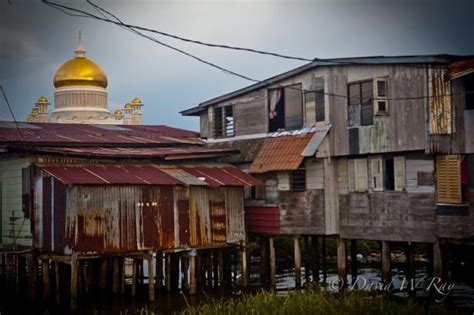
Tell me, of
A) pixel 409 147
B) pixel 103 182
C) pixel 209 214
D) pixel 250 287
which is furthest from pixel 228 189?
pixel 409 147

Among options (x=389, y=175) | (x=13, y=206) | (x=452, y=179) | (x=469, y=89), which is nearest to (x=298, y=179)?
(x=389, y=175)

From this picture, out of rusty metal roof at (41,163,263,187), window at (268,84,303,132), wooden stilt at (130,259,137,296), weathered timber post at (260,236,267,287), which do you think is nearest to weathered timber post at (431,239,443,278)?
window at (268,84,303,132)

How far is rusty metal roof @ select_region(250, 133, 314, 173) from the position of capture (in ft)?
86.2

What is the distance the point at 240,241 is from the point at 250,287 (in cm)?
166

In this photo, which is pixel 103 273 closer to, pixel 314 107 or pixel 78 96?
pixel 314 107

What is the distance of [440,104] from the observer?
22641 millimetres

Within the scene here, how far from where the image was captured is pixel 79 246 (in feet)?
77.2

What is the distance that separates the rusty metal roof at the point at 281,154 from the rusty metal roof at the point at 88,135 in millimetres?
4339

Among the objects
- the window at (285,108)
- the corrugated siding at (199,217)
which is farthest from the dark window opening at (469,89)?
the corrugated siding at (199,217)

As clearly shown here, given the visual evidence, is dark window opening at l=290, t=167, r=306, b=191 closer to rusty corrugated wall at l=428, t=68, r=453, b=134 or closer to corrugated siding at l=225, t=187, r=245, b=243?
corrugated siding at l=225, t=187, r=245, b=243

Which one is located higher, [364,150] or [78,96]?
[78,96]

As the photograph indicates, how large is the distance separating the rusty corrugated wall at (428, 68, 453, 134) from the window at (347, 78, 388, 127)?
1782mm

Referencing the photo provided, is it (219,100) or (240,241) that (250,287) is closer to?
(240,241)

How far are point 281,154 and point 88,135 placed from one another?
312 inches
